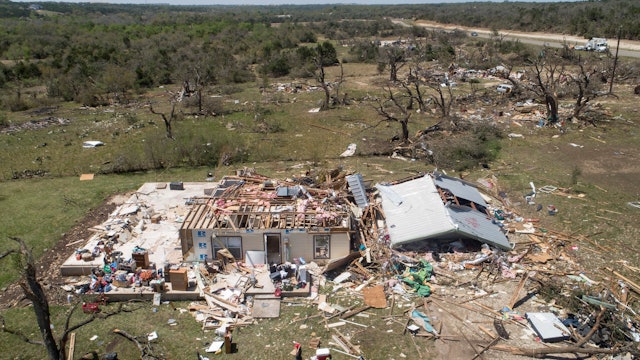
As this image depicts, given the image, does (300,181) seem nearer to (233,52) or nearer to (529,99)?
(529,99)

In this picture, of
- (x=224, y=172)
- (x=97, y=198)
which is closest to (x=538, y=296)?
(x=224, y=172)

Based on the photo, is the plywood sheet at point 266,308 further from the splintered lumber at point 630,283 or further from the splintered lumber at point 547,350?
the splintered lumber at point 630,283

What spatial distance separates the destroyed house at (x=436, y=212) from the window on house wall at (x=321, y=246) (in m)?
2.01

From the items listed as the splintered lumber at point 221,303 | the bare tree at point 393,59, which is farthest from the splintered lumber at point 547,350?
the bare tree at point 393,59

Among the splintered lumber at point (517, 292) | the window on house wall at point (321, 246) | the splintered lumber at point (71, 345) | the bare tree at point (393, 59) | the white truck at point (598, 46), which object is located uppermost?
the white truck at point (598, 46)

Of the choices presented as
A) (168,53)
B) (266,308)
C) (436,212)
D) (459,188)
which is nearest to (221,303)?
(266,308)

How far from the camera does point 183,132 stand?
25359 mm

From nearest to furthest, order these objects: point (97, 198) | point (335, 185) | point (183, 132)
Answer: point (335, 185) → point (97, 198) → point (183, 132)

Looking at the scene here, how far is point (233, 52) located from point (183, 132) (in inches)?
1310

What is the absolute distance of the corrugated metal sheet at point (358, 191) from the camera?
→ 15.8 meters

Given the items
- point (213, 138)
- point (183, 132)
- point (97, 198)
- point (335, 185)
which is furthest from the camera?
point (183, 132)

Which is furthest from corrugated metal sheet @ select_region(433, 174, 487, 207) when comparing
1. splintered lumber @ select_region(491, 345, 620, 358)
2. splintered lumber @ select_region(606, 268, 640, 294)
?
splintered lumber @ select_region(491, 345, 620, 358)

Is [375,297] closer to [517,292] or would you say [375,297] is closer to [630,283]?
[517,292]

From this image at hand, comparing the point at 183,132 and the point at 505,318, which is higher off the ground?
the point at 183,132
